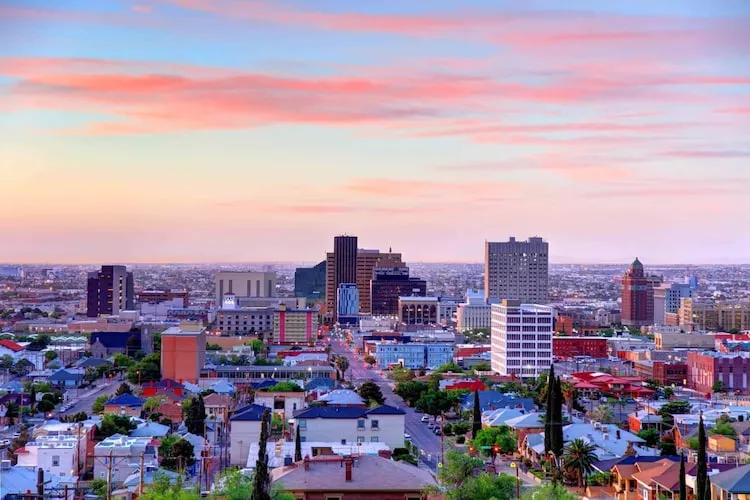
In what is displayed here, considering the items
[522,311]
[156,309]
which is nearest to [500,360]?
[522,311]

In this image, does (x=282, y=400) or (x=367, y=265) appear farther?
(x=367, y=265)

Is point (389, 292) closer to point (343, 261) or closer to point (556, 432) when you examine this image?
point (343, 261)

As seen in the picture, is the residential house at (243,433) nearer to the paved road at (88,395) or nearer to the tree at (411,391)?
the paved road at (88,395)

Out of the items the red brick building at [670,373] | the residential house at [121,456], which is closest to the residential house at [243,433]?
the residential house at [121,456]

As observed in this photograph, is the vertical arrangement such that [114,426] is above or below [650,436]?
above

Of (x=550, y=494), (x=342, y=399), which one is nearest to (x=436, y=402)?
(x=342, y=399)

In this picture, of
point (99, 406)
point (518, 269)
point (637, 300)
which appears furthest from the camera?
point (518, 269)

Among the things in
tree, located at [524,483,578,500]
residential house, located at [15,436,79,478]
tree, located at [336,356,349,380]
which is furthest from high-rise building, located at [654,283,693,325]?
tree, located at [524,483,578,500]
